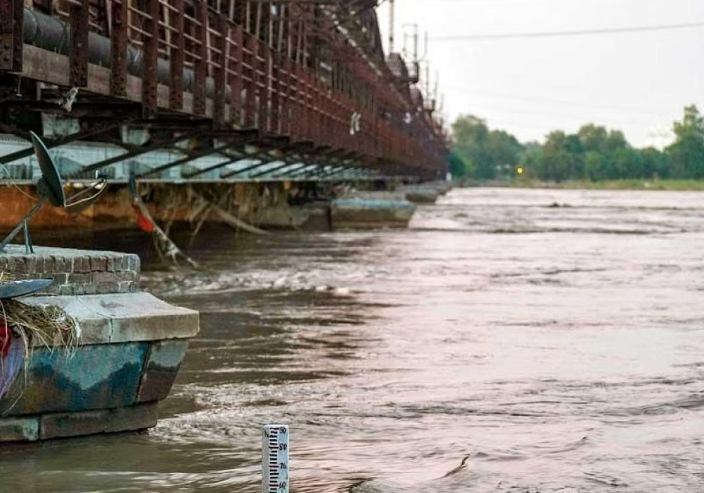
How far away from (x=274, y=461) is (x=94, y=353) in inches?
91.1

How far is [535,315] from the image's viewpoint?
2111cm

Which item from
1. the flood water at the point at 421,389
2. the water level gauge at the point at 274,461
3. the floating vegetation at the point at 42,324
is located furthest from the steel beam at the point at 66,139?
the water level gauge at the point at 274,461

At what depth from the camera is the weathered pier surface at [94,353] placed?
961cm

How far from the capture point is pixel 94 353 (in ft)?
31.9

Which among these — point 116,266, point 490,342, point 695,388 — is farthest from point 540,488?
point 490,342

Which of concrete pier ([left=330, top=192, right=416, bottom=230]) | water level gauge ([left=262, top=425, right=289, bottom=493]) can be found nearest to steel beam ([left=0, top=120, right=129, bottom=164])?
water level gauge ([left=262, top=425, right=289, bottom=493])

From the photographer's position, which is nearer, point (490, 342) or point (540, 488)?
point (540, 488)

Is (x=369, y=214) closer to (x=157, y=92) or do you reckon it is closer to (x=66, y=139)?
(x=157, y=92)

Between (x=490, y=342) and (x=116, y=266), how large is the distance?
26.5ft

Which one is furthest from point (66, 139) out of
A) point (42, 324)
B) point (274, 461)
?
point (274, 461)

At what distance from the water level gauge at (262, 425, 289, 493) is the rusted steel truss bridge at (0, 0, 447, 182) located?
13.7ft

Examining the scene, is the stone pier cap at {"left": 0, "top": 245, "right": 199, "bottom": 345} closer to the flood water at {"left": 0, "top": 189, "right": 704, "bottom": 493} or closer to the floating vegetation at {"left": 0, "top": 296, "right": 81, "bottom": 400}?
the floating vegetation at {"left": 0, "top": 296, "right": 81, "bottom": 400}

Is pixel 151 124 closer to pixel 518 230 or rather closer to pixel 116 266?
pixel 116 266

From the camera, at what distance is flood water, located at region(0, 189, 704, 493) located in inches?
383
